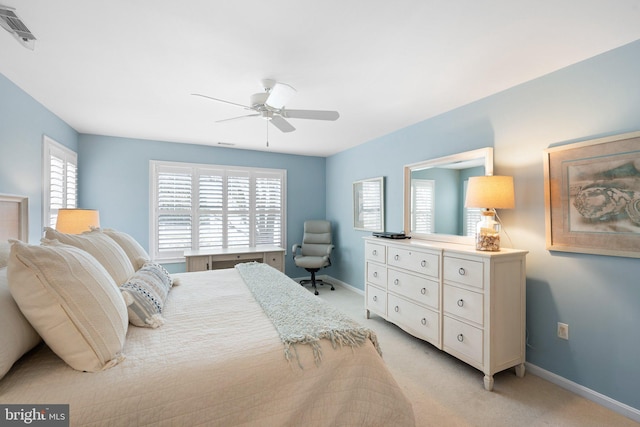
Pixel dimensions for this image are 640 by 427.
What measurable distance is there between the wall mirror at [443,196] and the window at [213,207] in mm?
2519

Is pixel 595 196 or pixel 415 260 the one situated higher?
pixel 595 196

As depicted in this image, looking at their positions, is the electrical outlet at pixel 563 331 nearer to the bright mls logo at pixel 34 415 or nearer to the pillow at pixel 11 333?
the bright mls logo at pixel 34 415

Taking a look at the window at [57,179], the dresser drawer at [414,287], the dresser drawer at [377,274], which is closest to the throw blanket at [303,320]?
the dresser drawer at [414,287]

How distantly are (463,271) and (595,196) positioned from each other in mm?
1019

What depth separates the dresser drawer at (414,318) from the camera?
2.53m

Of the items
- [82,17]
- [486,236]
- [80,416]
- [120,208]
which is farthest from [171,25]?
[120,208]

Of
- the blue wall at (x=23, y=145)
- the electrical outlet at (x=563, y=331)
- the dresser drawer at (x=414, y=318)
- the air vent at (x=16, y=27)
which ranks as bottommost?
the dresser drawer at (x=414, y=318)

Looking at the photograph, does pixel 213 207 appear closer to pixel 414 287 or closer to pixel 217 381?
pixel 414 287

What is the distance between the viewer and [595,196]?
194cm

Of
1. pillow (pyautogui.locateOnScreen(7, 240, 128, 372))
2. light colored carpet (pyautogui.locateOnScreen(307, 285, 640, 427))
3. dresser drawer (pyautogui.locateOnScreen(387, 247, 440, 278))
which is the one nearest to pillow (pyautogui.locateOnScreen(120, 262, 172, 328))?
pillow (pyautogui.locateOnScreen(7, 240, 128, 372))

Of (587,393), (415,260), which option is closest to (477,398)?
(587,393)

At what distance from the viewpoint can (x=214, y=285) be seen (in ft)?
7.57

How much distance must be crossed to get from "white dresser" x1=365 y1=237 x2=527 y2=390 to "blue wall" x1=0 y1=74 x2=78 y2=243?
3.57 metres

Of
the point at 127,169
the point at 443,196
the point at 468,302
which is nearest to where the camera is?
the point at 468,302
